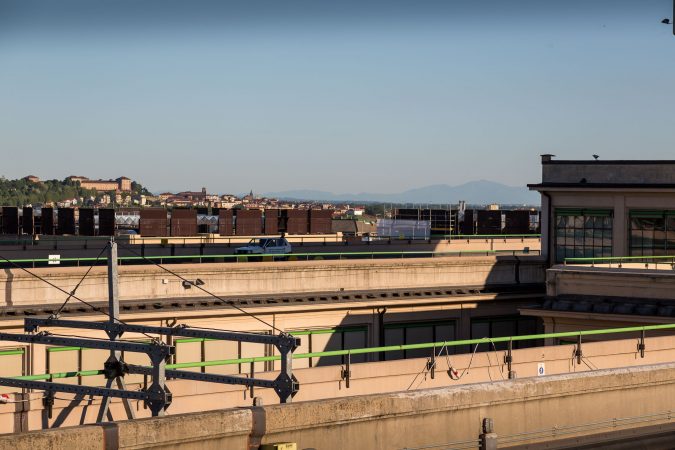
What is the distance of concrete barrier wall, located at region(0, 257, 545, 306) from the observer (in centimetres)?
3341

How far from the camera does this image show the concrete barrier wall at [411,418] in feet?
53.3

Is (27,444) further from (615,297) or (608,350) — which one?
(615,297)

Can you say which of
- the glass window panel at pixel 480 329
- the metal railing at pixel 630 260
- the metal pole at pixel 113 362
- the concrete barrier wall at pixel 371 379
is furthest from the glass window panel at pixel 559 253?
the metal pole at pixel 113 362

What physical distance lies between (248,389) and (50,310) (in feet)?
39.8

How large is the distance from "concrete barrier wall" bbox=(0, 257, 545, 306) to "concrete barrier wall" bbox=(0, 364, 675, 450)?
1617 cm

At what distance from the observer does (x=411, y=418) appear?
19703mm

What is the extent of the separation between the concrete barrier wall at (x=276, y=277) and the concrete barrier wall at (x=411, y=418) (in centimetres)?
1617

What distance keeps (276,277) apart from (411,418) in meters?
18.5

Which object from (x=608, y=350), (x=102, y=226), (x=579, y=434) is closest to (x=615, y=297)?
(x=608, y=350)

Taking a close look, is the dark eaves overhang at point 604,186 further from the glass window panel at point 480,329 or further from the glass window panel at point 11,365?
the glass window panel at point 11,365

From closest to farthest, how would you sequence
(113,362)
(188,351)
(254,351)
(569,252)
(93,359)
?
(113,362)
(93,359)
(188,351)
(254,351)
(569,252)

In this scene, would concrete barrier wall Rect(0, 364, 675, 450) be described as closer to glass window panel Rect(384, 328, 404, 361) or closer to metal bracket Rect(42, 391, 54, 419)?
metal bracket Rect(42, 391, 54, 419)

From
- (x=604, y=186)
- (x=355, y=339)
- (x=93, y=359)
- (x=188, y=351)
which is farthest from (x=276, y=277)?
(x=604, y=186)

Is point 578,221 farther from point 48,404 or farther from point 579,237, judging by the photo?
point 48,404
